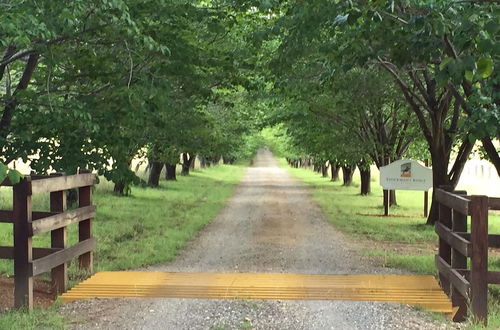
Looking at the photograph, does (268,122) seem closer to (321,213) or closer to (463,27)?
(321,213)

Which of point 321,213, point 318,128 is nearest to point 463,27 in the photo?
point 321,213

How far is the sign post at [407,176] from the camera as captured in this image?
16562 millimetres

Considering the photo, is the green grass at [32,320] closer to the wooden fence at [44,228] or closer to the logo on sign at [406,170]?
the wooden fence at [44,228]

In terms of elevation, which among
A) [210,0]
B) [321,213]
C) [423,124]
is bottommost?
[321,213]

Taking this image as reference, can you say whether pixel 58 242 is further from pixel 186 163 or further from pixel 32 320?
pixel 186 163

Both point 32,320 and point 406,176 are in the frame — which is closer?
point 32,320

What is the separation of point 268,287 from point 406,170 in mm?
10648

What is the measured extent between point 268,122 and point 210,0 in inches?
453

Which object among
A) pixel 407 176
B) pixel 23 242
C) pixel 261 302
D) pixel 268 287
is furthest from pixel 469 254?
pixel 407 176

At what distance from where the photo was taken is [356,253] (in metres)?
10.7

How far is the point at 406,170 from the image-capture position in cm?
1681

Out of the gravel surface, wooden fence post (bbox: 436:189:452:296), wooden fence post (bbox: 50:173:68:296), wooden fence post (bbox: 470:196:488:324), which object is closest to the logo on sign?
the gravel surface

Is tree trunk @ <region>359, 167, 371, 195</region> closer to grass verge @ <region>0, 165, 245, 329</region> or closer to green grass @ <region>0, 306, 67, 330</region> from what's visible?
grass verge @ <region>0, 165, 245, 329</region>

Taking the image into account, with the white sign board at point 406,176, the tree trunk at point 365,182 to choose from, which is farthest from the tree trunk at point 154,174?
the white sign board at point 406,176
